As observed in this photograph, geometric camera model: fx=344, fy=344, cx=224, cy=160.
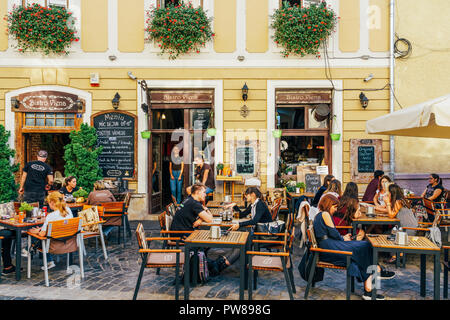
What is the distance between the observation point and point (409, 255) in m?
6.10

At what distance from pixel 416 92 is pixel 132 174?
7814 mm

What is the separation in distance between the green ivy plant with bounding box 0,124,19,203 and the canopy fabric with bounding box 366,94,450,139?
27.7 feet

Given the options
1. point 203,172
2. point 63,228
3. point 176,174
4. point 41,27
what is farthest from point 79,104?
point 63,228

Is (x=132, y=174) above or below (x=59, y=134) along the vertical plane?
below

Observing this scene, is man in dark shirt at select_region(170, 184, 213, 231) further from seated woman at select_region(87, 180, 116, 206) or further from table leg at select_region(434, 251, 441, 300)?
table leg at select_region(434, 251, 441, 300)

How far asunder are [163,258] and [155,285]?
67 cm

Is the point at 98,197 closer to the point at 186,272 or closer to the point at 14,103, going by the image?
the point at 186,272

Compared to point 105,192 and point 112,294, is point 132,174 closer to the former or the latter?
point 105,192

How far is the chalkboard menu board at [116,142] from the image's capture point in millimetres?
9125

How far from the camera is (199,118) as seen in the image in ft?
31.0

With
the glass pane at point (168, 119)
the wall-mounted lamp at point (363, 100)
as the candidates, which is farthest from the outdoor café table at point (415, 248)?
the glass pane at point (168, 119)

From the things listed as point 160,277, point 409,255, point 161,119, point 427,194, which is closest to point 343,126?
point 427,194

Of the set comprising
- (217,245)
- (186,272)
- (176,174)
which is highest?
(176,174)

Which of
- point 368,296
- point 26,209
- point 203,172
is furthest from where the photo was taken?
point 203,172
